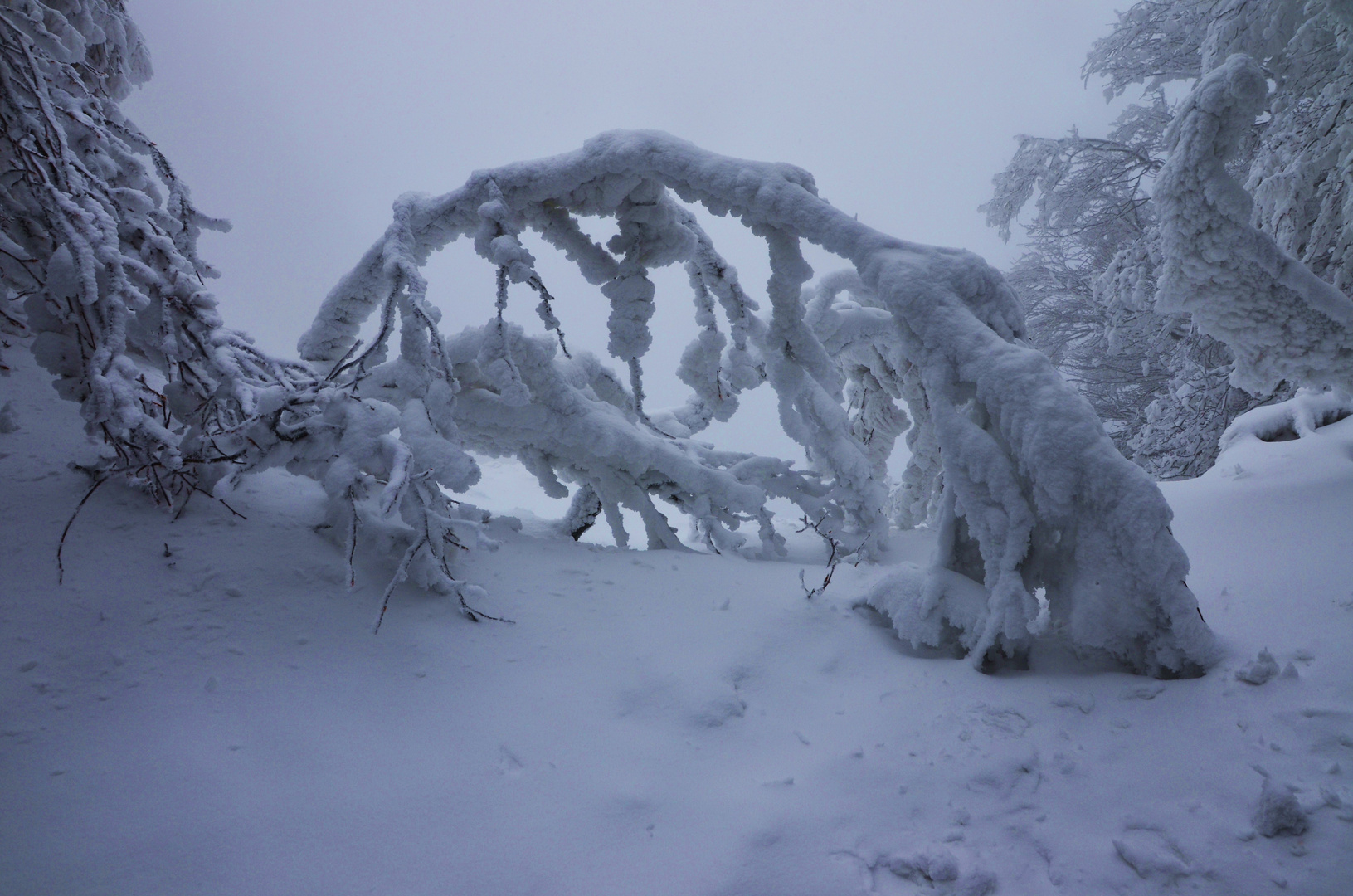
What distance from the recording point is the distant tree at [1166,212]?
401 cm

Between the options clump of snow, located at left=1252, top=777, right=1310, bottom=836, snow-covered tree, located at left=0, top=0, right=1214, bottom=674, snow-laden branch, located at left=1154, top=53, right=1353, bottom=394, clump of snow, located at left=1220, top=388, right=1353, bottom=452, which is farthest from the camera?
clump of snow, located at left=1220, top=388, right=1353, bottom=452

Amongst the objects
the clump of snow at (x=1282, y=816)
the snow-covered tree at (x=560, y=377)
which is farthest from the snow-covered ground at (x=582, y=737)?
the snow-covered tree at (x=560, y=377)

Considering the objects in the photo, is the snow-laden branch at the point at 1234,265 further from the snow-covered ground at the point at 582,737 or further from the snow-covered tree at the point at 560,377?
the snow-covered tree at the point at 560,377

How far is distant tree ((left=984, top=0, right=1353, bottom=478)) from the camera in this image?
158 inches

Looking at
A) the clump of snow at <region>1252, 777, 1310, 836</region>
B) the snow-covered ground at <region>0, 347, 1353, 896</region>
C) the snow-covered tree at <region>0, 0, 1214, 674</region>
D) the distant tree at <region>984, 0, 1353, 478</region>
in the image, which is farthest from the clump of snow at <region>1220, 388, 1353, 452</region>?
the clump of snow at <region>1252, 777, 1310, 836</region>

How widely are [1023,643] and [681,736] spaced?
47.1 inches

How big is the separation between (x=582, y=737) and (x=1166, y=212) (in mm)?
3640

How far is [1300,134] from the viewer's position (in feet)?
14.3

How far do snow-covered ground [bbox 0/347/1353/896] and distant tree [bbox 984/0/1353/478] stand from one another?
2.63 m

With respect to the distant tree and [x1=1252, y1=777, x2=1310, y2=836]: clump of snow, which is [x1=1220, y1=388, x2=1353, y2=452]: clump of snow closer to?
the distant tree

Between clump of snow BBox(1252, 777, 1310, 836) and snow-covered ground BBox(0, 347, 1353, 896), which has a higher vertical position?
clump of snow BBox(1252, 777, 1310, 836)

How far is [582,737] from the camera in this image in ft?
5.78

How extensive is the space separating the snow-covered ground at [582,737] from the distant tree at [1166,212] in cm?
263

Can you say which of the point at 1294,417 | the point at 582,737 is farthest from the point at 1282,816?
the point at 1294,417
